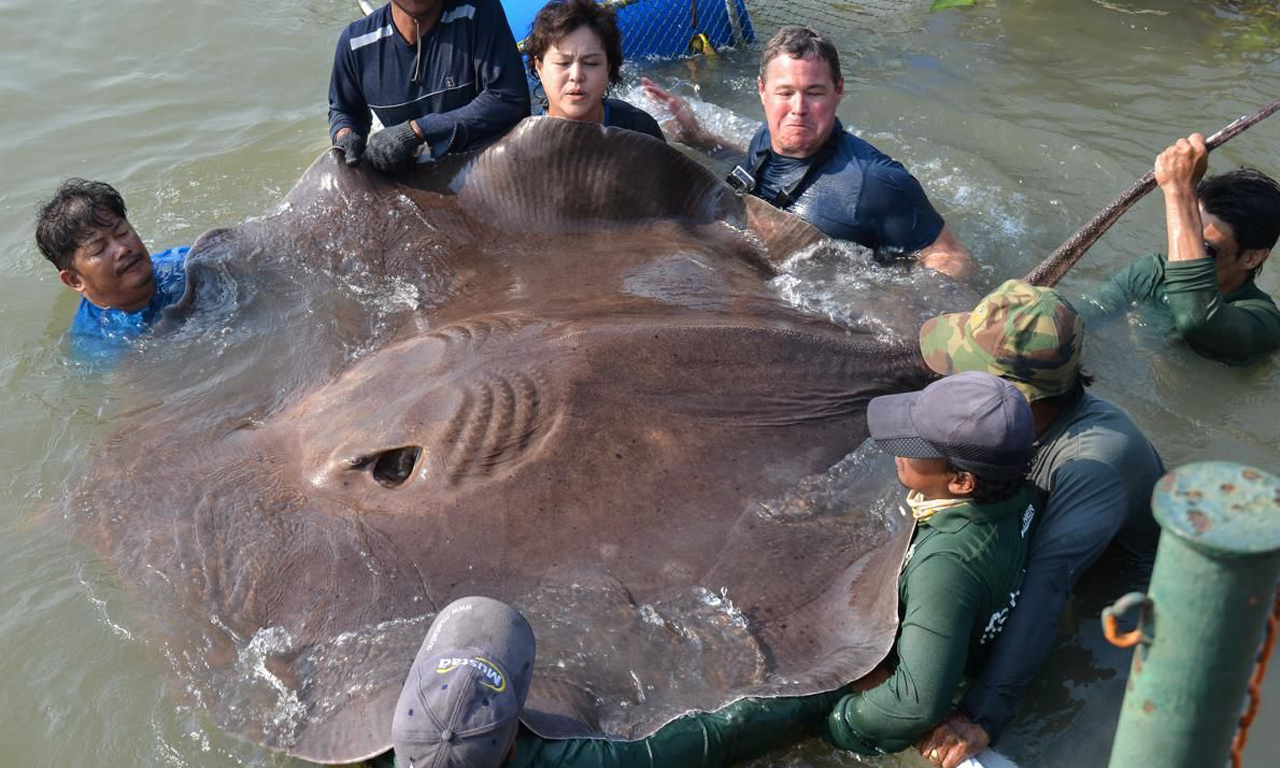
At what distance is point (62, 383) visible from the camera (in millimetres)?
4988

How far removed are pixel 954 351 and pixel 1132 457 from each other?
708 millimetres

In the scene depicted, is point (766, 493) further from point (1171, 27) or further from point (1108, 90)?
point (1171, 27)

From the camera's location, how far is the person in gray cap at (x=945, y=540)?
10.1ft

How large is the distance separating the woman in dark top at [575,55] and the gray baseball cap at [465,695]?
9.84 feet

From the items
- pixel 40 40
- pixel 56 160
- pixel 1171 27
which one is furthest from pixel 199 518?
pixel 1171 27

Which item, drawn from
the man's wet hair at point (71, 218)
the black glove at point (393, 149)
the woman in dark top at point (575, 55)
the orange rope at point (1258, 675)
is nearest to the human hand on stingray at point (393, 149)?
the black glove at point (393, 149)

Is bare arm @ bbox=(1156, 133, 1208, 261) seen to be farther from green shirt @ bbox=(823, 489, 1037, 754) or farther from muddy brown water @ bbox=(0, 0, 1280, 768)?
green shirt @ bbox=(823, 489, 1037, 754)

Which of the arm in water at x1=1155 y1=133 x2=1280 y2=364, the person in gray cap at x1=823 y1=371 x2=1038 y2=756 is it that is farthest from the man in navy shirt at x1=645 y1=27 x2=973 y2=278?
the person in gray cap at x1=823 y1=371 x2=1038 y2=756

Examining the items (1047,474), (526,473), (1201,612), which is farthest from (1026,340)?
(1201,612)

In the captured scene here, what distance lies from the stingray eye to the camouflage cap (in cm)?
197

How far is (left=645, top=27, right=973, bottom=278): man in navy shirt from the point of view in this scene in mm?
5090

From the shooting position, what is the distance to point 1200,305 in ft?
15.8

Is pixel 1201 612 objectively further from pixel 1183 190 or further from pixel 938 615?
pixel 1183 190

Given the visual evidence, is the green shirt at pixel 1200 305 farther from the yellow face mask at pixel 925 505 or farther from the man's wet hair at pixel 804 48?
the yellow face mask at pixel 925 505
